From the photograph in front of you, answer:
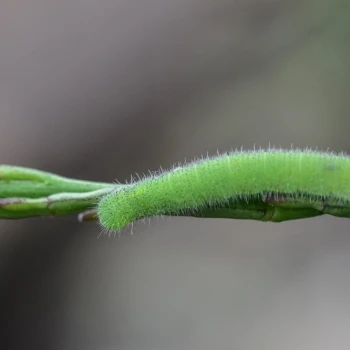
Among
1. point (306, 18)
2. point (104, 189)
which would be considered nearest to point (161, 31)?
point (306, 18)

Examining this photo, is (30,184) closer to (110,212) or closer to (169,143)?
(110,212)

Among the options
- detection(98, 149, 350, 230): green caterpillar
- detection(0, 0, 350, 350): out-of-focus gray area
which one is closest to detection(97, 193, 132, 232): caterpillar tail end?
detection(98, 149, 350, 230): green caterpillar

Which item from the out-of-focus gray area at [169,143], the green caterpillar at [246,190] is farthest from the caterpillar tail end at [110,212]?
the out-of-focus gray area at [169,143]

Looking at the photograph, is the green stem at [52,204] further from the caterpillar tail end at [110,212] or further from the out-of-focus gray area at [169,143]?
the out-of-focus gray area at [169,143]

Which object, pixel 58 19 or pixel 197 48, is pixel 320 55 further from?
pixel 58 19

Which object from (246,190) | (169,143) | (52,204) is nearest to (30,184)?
(52,204)

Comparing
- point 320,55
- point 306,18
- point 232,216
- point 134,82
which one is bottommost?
point 232,216

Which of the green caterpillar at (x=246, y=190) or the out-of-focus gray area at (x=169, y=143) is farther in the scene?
the out-of-focus gray area at (x=169, y=143)
